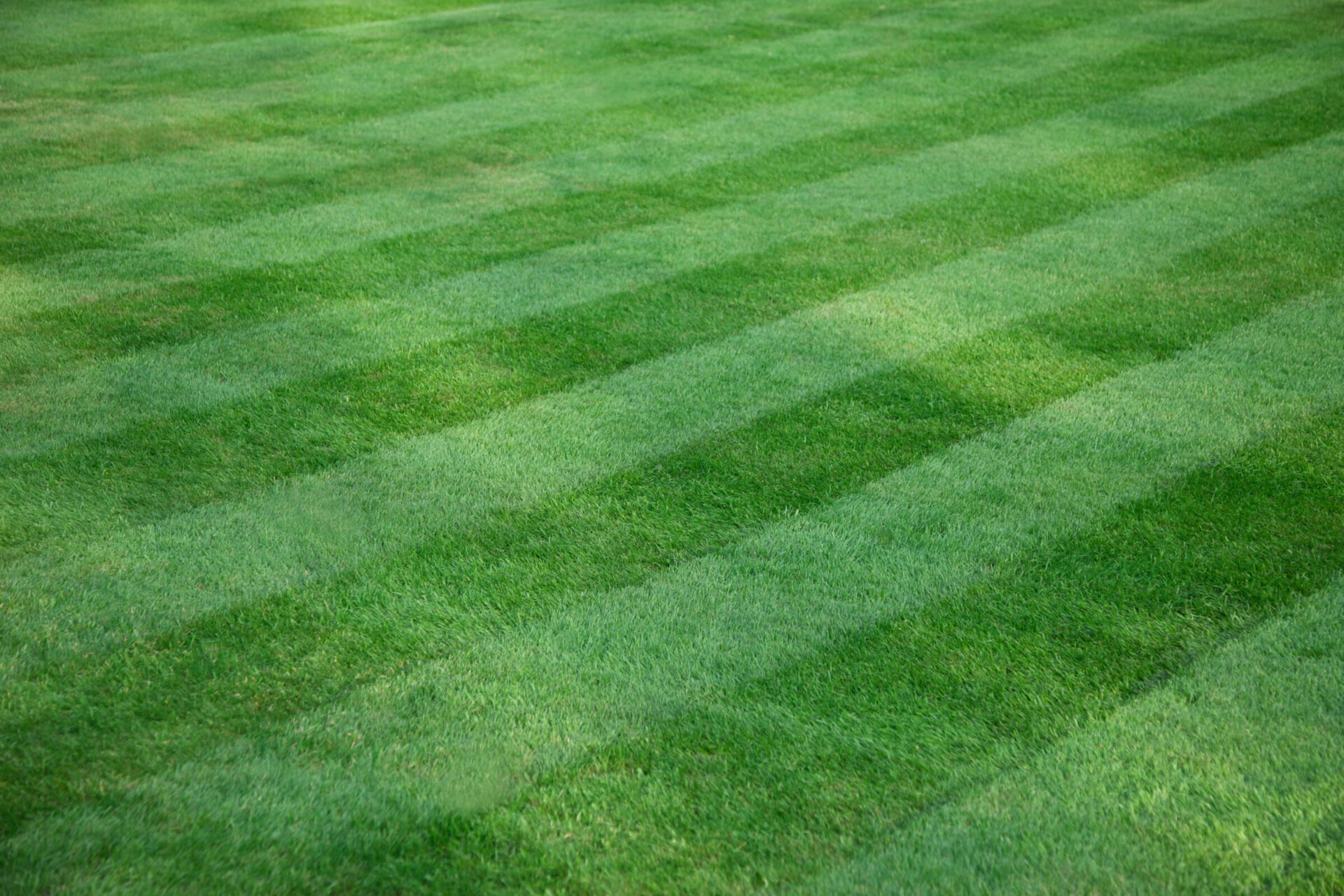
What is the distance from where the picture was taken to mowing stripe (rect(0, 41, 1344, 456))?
5125 millimetres

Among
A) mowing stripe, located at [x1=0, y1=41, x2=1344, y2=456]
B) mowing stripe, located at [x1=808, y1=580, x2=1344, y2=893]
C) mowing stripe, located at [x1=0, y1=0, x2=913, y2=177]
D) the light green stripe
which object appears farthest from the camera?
mowing stripe, located at [x1=0, y1=0, x2=913, y2=177]

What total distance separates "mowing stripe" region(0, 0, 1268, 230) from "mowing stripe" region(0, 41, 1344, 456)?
1.08m

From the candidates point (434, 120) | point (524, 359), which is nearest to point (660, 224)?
point (524, 359)

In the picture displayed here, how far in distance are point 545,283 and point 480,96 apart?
15.1ft

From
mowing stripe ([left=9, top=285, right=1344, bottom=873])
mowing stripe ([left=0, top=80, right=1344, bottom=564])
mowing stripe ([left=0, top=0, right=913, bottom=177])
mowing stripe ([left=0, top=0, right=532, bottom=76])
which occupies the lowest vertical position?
mowing stripe ([left=9, top=285, right=1344, bottom=873])

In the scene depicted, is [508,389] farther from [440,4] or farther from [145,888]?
[440,4]

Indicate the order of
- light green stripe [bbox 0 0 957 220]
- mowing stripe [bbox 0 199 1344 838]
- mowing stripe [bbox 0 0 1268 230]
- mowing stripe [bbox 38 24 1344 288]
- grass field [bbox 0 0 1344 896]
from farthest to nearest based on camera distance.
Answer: light green stripe [bbox 0 0 957 220], mowing stripe [bbox 0 0 1268 230], mowing stripe [bbox 38 24 1344 288], mowing stripe [bbox 0 199 1344 838], grass field [bbox 0 0 1344 896]

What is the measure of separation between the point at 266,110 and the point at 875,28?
6.60m

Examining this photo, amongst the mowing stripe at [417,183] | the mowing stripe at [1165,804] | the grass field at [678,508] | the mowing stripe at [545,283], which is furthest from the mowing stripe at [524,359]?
the mowing stripe at [1165,804]

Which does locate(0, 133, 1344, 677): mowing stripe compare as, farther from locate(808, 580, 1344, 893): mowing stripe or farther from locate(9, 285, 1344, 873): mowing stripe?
locate(808, 580, 1344, 893): mowing stripe

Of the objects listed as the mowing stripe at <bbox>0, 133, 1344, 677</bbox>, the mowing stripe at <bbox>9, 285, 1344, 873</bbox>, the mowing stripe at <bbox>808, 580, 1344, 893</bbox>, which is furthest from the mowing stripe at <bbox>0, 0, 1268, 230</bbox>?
the mowing stripe at <bbox>808, 580, 1344, 893</bbox>

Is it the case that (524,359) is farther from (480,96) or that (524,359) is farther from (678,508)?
(480,96)

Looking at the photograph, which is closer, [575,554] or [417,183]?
[575,554]

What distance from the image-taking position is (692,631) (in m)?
3.59
